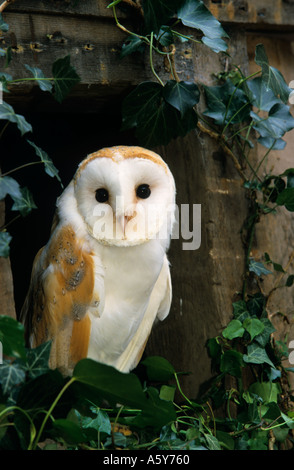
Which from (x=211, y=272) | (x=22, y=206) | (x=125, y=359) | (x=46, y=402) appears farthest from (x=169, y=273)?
(x=46, y=402)

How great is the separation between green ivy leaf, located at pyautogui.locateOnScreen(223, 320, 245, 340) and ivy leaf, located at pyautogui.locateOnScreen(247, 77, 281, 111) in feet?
2.18

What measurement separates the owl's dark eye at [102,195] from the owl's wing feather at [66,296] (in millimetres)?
123

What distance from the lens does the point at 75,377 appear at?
4.34ft

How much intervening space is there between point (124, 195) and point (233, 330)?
556 millimetres

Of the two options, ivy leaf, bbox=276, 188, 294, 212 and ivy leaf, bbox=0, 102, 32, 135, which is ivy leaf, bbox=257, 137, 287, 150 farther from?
ivy leaf, bbox=0, 102, 32, 135

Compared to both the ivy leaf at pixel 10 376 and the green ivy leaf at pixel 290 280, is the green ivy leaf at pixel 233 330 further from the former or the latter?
the ivy leaf at pixel 10 376

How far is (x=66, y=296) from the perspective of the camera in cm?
184

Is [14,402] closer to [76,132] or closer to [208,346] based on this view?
[208,346]

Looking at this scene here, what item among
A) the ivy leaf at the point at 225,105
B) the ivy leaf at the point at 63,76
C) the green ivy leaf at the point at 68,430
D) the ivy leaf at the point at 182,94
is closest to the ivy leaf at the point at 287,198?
the ivy leaf at the point at 225,105

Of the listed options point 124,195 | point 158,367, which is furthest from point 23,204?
point 158,367

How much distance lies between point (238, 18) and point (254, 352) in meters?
1.09

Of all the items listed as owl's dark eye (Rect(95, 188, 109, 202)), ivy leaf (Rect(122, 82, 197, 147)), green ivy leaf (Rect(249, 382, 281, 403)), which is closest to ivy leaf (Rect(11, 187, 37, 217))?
owl's dark eye (Rect(95, 188, 109, 202))

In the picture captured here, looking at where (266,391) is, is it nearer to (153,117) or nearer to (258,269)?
(258,269)

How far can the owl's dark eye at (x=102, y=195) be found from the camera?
1.79 meters
